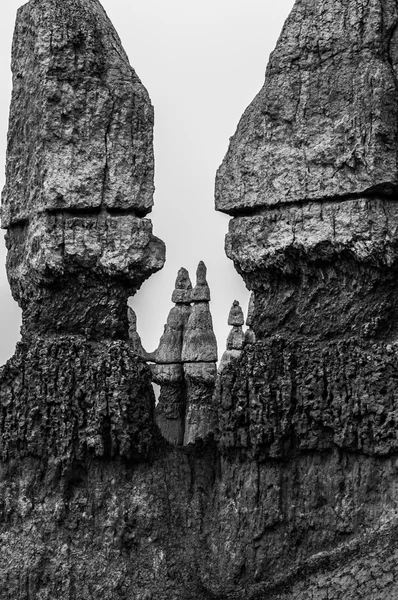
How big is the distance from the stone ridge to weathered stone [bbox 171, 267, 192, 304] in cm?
820

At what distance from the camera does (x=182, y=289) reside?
19.0m

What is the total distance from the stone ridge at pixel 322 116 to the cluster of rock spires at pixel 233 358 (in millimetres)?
16

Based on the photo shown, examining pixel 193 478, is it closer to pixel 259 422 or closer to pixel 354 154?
pixel 259 422

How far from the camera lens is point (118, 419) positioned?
10.4m

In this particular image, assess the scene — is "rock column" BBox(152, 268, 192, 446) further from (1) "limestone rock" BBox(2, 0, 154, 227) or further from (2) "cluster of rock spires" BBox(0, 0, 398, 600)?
(1) "limestone rock" BBox(2, 0, 154, 227)

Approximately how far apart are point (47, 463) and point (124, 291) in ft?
4.99

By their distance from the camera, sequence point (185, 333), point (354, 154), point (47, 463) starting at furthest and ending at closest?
point (185, 333)
point (47, 463)
point (354, 154)

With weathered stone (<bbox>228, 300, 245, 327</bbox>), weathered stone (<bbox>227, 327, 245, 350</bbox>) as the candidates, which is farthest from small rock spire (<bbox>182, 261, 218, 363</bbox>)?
weathered stone (<bbox>228, 300, 245, 327</bbox>)

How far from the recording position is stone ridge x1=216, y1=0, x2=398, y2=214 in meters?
9.93

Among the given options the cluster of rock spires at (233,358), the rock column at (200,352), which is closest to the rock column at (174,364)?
the rock column at (200,352)

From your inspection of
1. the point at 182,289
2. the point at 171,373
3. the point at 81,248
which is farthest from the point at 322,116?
the point at 182,289

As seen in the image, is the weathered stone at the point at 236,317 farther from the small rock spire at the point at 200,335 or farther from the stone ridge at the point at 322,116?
the stone ridge at the point at 322,116

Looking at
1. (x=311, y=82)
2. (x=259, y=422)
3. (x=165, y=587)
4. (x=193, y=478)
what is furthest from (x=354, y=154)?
(x=165, y=587)

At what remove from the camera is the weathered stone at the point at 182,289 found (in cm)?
1878
